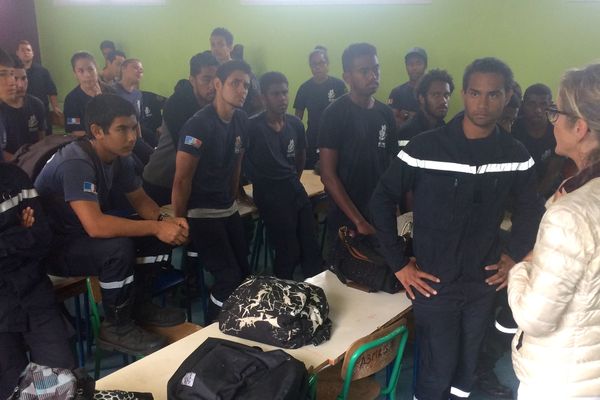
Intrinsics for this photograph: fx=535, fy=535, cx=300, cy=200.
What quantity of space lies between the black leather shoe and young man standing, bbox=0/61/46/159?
137 inches

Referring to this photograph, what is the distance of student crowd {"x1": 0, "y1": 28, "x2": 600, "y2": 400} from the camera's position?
57.8 inches

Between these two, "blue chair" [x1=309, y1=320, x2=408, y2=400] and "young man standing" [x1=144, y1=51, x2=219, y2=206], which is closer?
"blue chair" [x1=309, y1=320, x2=408, y2=400]

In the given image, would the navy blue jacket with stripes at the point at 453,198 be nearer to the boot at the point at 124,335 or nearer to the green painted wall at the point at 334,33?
the boot at the point at 124,335

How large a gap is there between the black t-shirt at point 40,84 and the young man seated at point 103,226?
4823mm

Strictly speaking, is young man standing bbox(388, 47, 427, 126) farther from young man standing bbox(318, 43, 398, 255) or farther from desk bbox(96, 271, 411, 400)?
desk bbox(96, 271, 411, 400)

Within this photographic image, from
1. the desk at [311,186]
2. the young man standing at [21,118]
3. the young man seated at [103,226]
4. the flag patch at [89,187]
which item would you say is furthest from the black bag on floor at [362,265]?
the young man standing at [21,118]

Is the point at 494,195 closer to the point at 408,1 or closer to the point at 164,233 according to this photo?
the point at 164,233

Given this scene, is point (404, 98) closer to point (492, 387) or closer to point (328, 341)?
point (492, 387)

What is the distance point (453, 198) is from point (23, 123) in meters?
3.51

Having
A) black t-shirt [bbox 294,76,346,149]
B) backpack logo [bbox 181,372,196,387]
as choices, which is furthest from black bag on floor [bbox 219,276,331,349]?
black t-shirt [bbox 294,76,346,149]

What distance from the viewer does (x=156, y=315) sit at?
259 centimetres

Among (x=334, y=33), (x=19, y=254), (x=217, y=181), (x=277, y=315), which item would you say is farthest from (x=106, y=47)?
(x=277, y=315)

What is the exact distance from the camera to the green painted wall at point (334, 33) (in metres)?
5.10

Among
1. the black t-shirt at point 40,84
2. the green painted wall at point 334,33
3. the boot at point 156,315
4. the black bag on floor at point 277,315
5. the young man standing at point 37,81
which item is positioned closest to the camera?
the black bag on floor at point 277,315
